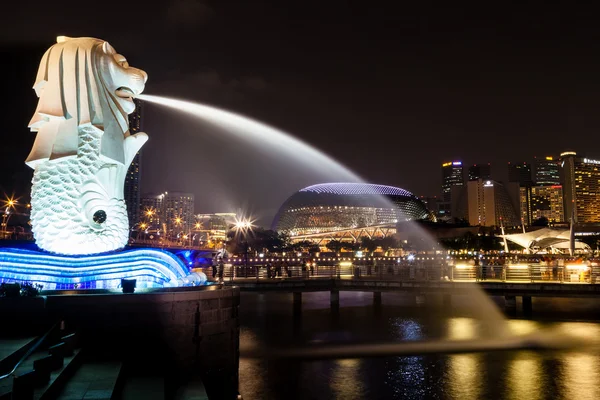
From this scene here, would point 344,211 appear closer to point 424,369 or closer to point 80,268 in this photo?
point 424,369

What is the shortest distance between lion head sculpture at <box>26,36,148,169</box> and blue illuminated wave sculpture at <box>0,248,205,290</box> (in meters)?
2.68

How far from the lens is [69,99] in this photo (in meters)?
14.2

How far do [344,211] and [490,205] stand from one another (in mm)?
54776

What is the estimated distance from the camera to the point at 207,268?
112 ft

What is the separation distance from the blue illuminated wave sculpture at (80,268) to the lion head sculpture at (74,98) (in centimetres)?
268

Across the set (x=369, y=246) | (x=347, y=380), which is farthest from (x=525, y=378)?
(x=369, y=246)

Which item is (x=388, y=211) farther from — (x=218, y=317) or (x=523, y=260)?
(x=218, y=317)

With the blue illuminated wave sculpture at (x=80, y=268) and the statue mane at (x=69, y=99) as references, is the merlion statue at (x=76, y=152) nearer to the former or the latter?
the statue mane at (x=69, y=99)

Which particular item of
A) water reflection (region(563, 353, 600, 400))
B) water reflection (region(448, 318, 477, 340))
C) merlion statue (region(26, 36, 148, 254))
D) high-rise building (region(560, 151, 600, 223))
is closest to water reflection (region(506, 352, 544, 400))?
water reflection (region(563, 353, 600, 400))

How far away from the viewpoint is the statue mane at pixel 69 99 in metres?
14.1

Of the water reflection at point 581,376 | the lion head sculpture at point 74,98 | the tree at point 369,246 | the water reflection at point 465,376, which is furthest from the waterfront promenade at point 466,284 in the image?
the tree at point 369,246

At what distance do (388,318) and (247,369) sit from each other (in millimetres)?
13200

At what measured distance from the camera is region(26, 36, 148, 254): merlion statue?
13.9m

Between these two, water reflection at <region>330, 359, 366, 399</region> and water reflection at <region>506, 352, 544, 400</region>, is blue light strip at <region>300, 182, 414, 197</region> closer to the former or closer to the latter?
water reflection at <region>506, 352, 544, 400</region>
